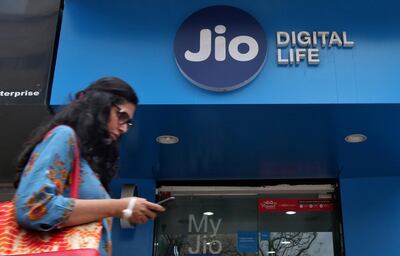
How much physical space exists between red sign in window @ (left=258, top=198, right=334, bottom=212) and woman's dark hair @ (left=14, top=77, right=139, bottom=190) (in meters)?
4.76

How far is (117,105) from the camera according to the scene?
5.85 feet

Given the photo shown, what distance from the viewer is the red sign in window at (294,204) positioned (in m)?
6.28

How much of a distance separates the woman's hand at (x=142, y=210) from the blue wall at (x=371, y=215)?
4813 mm

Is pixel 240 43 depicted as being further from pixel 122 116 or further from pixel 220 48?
pixel 122 116

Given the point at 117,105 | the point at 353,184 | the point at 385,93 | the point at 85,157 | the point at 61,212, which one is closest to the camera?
the point at 61,212

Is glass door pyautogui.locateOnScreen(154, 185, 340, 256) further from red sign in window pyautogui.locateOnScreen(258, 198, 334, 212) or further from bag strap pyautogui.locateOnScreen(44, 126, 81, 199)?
bag strap pyautogui.locateOnScreen(44, 126, 81, 199)

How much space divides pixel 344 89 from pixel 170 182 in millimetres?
2778

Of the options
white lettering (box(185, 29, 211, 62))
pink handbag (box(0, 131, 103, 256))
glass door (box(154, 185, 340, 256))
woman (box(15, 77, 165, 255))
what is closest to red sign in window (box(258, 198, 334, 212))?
glass door (box(154, 185, 340, 256))

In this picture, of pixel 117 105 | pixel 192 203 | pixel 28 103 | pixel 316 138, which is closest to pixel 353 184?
pixel 316 138

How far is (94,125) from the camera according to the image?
1.67m

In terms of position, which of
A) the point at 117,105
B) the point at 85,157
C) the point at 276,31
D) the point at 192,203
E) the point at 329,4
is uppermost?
the point at 329,4

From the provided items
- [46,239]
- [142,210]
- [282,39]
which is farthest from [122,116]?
[282,39]

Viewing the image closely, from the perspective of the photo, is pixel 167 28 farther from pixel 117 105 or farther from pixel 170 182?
pixel 117 105

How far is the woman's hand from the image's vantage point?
1.55m
